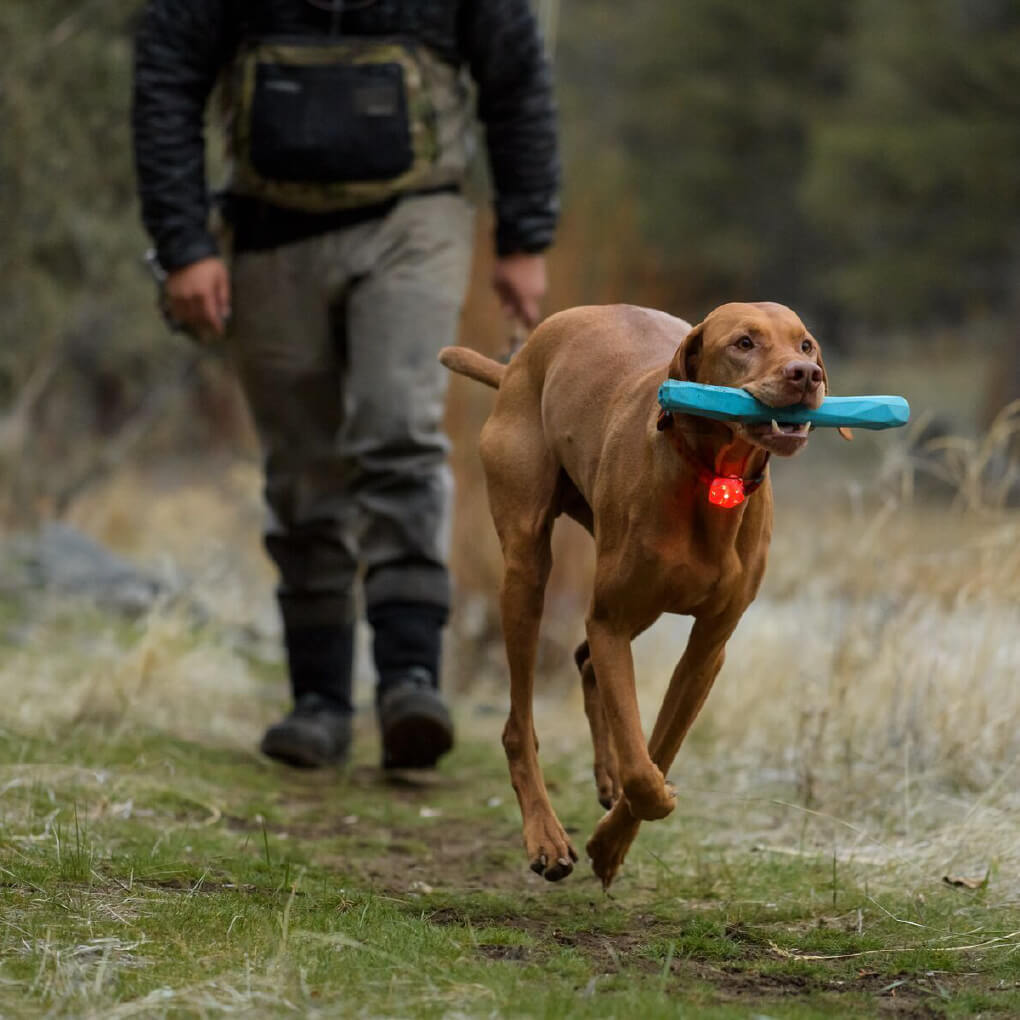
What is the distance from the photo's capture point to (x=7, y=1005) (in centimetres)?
208

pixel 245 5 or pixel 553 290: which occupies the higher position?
pixel 245 5

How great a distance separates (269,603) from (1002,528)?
413 cm

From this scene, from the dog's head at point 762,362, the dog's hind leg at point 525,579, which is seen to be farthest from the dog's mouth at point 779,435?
the dog's hind leg at point 525,579

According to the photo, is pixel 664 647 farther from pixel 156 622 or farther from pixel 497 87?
pixel 497 87

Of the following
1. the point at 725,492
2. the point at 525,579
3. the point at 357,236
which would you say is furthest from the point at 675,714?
the point at 357,236

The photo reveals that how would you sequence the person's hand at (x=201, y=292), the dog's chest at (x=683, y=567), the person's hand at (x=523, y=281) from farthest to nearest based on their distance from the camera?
the person's hand at (x=523, y=281) → the person's hand at (x=201, y=292) → the dog's chest at (x=683, y=567)

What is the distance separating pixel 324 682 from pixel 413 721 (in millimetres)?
614

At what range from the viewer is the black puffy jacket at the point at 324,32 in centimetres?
420

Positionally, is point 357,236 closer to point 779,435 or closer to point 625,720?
point 625,720

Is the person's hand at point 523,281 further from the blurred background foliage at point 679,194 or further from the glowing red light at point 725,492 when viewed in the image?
the glowing red light at point 725,492

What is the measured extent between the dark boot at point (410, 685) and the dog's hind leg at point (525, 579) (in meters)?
1.02

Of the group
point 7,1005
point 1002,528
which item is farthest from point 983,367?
point 7,1005

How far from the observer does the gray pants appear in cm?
419

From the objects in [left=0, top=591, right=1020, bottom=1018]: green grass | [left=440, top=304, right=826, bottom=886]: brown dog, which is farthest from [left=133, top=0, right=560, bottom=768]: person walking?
[left=440, top=304, right=826, bottom=886]: brown dog
